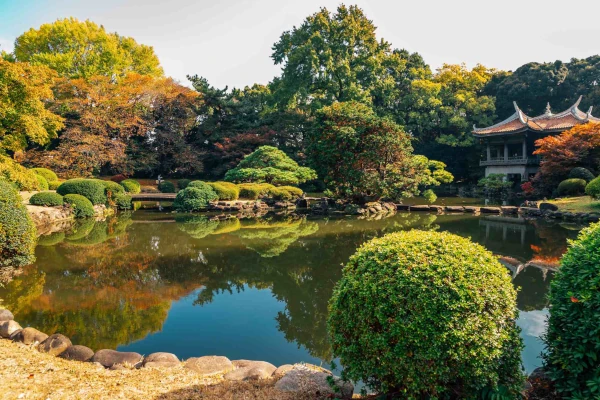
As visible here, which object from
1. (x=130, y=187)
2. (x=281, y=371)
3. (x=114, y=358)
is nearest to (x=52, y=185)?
(x=130, y=187)

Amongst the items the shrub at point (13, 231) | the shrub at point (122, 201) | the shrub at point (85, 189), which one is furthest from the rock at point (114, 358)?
the shrub at point (122, 201)

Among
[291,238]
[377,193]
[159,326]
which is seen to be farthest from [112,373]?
[377,193]

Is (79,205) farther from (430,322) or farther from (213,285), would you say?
(430,322)

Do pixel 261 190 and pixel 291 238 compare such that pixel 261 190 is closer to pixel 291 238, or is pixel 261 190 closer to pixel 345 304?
pixel 291 238

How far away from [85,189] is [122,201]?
83.7 inches

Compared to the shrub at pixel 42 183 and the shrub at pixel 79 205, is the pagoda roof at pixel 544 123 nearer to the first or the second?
the shrub at pixel 79 205

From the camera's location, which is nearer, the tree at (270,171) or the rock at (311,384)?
the rock at (311,384)

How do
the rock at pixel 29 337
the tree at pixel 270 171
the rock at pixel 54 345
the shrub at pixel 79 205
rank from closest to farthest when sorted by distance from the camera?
the rock at pixel 54 345 → the rock at pixel 29 337 → the shrub at pixel 79 205 → the tree at pixel 270 171

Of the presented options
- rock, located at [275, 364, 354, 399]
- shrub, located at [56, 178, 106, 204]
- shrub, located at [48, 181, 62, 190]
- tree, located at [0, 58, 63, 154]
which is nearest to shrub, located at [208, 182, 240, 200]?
shrub, located at [56, 178, 106, 204]

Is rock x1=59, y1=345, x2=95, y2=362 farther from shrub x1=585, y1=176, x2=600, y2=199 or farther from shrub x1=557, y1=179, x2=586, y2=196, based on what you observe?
shrub x1=557, y1=179, x2=586, y2=196

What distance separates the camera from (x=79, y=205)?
47.4 feet

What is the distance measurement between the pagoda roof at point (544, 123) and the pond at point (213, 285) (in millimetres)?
14999

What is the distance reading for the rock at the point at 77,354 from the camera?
354 centimetres

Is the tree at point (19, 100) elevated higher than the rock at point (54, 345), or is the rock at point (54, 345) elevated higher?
the tree at point (19, 100)
